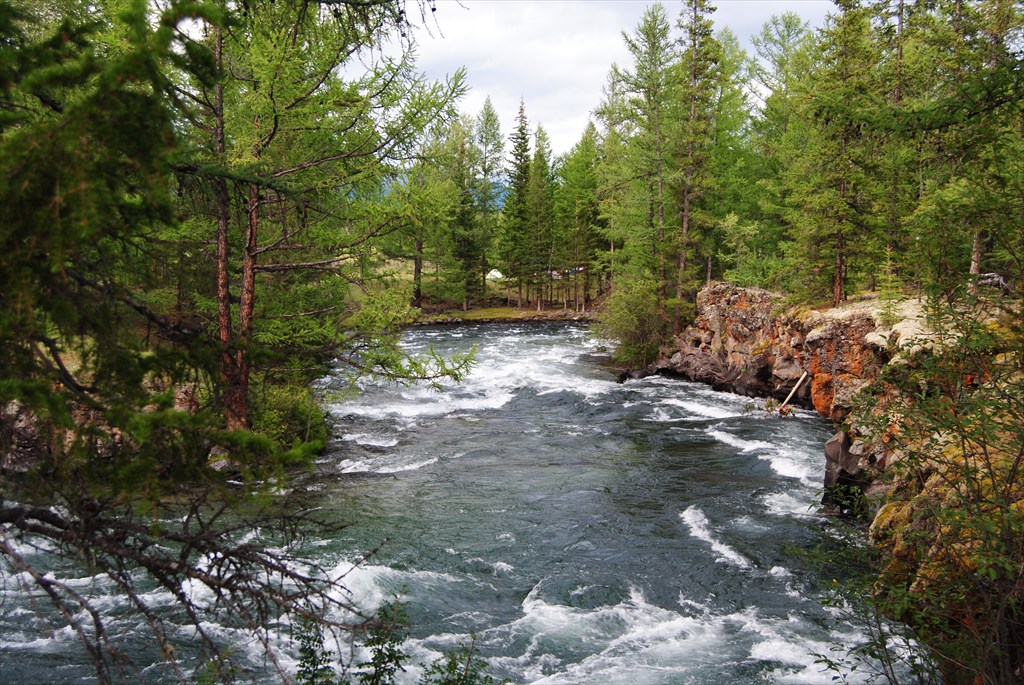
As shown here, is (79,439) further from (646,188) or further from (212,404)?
(646,188)

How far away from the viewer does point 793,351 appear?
2358 centimetres

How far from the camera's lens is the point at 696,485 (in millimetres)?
15531

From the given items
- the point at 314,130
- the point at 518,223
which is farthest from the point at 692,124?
the point at 518,223

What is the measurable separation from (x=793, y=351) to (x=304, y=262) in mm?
16764

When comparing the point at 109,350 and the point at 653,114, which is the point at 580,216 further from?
the point at 109,350

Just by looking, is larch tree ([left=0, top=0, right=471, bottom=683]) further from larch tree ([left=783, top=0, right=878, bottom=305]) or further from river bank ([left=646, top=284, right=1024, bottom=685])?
larch tree ([left=783, top=0, right=878, bottom=305])

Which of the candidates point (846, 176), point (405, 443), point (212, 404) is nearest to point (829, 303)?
point (846, 176)

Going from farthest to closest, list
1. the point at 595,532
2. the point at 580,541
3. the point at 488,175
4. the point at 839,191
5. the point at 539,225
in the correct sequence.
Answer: the point at 488,175, the point at 539,225, the point at 839,191, the point at 595,532, the point at 580,541

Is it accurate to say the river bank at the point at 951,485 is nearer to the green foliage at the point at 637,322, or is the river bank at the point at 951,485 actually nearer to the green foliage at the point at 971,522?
the green foliage at the point at 971,522

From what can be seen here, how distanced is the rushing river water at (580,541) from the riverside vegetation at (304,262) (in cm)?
108

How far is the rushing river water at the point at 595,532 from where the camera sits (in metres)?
9.12

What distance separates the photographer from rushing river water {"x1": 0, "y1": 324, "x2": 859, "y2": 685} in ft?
29.1

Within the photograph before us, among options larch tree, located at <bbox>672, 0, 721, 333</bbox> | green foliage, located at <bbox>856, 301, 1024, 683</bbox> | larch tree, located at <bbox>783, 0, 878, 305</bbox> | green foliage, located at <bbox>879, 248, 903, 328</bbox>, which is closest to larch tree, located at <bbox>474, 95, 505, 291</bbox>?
larch tree, located at <bbox>672, 0, 721, 333</bbox>

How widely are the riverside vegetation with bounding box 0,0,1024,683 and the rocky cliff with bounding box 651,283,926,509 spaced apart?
4.16ft
